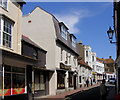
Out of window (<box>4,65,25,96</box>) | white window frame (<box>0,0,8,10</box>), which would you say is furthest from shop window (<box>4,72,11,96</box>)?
white window frame (<box>0,0,8,10</box>)

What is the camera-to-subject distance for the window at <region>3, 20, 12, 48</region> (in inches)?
523

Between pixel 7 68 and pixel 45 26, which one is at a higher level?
pixel 45 26

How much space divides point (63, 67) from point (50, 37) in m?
4.54

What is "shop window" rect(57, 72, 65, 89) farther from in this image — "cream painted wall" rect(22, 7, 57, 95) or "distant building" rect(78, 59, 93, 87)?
"distant building" rect(78, 59, 93, 87)

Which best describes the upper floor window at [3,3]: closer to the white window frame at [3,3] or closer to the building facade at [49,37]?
the white window frame at [3,3]

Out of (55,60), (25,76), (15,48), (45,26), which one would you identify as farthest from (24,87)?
(45,26)

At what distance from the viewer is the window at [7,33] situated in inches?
523

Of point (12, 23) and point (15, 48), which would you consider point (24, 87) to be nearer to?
point (15, 48)

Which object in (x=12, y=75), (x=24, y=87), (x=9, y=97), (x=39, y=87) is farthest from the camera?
(x=39, y=87)

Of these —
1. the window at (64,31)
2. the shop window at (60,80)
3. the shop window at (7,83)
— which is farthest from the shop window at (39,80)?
the window at (64,31)

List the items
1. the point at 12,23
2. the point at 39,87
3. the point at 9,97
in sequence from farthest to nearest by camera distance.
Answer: the point at 39,87
the point at 12,23
the point at 9,97

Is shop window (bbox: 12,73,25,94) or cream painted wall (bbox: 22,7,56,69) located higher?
cream painted wall (bbox: 22,7,56,69)

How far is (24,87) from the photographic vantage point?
15633mm

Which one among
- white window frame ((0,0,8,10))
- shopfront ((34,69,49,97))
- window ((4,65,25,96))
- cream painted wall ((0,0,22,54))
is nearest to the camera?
window ((4,65,25,96))
